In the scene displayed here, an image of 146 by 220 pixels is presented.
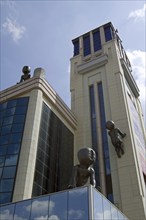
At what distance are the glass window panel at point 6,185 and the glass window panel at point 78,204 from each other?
27.2ft

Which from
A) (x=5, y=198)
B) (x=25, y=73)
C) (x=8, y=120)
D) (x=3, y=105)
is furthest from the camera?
(x=25, y=73)

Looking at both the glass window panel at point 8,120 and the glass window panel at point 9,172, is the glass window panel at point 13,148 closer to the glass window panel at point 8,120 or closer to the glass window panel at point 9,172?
the glass window panel at point 9,172

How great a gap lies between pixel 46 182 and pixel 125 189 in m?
8.33

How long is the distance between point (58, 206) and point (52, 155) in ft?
39.7

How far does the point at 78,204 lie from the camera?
61.5 ft

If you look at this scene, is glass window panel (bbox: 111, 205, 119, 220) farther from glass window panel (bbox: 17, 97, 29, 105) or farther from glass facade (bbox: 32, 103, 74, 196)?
glass window panel (bbox: 17, 97, 29, 105)

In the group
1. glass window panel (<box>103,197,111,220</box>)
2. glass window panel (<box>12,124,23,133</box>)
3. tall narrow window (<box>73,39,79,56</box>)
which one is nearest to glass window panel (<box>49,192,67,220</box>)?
glass window panel (<box>103,197,111,220</box>)

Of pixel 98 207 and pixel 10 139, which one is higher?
pixel 10 139

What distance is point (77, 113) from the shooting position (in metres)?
41.3

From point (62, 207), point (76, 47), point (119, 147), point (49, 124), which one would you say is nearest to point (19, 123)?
point (49, 124)

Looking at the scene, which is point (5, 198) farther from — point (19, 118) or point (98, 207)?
point (98, 207)

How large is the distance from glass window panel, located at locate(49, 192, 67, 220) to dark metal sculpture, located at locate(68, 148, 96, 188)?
10.9 feet

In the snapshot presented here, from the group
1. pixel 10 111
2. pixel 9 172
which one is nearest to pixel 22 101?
pixel 10 111

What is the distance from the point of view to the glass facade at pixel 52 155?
92.2 feet
